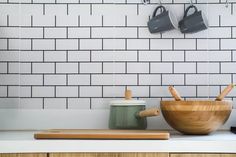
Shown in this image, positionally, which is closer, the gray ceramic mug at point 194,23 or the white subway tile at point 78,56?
the gray ceramic mug at point 194,23

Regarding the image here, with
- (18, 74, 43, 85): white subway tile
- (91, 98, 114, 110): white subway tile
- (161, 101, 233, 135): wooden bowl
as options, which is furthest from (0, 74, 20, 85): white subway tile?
(161, 101, 233, 135): wooden bowl

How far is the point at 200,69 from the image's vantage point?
2371mm

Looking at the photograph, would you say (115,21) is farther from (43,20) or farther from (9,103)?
(9,103)

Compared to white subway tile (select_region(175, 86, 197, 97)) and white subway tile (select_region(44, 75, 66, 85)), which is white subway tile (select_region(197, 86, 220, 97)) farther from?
white subway tile (select_region(44, 75, 66, 85))

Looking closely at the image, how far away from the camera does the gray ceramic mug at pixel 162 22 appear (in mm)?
2244

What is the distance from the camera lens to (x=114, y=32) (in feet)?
7.82

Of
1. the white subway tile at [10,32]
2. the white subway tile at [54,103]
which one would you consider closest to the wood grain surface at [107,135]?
the white subway tile at [54,103]

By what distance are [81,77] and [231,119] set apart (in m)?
0.75

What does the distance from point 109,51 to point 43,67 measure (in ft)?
1.09

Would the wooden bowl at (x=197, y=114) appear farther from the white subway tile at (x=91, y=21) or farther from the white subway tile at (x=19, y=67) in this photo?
the white subway tile at (x=19, y=67)

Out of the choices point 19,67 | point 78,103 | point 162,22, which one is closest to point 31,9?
point 19,67

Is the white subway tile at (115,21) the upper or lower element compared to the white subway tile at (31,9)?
lower

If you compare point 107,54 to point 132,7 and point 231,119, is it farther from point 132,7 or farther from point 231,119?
point 231,119

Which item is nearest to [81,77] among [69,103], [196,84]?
[69,103]
